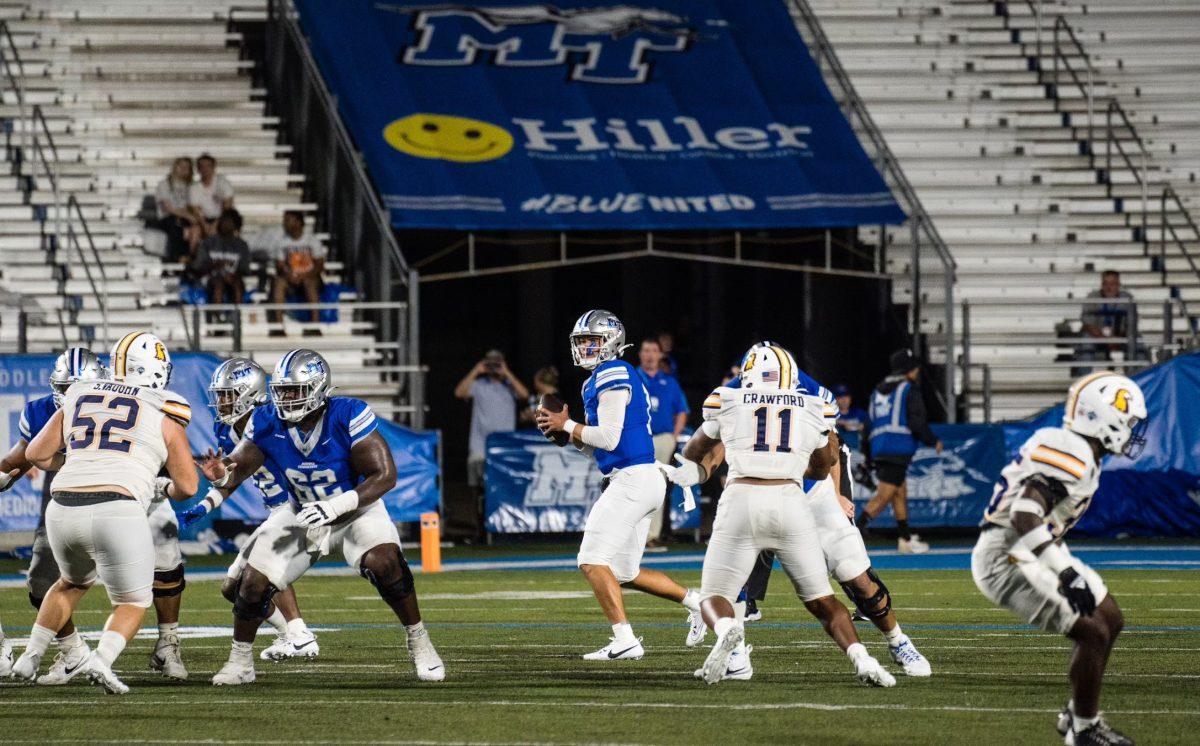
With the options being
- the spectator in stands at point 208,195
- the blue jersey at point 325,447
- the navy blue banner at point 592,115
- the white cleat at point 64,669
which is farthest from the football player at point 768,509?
the spectator in stands at point 208,195

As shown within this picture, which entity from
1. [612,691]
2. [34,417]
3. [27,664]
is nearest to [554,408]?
[612,691]

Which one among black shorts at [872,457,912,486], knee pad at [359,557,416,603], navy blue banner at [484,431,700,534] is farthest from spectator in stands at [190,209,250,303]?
knee pad at [359,557,416,603]

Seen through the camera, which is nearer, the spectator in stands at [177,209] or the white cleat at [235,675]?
the white cleat at [235,675]

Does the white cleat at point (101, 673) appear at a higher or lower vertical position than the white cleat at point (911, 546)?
higher

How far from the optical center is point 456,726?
309 inches

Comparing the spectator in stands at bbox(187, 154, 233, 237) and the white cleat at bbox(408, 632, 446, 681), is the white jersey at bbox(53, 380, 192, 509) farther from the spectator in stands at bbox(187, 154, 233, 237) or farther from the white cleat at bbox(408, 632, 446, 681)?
the spectator in stands at bbox(187, 154, 233, 237)

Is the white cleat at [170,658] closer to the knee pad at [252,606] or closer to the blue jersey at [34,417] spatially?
the knee pad at [252,606]

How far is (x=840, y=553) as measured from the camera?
9.67m

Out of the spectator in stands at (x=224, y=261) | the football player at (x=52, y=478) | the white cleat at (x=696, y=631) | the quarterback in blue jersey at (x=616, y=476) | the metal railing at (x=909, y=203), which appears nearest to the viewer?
the football player at (x=52, y=478)

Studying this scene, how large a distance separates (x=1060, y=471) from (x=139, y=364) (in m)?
4.30

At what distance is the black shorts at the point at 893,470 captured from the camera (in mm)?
17781

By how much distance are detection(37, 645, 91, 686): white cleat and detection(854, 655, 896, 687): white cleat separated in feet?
12.2

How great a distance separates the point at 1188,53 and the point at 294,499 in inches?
804

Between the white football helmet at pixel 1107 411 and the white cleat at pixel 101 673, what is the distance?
4.37 m
